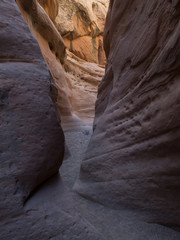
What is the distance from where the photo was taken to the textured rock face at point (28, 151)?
3.25 ft

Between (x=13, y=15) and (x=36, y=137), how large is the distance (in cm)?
152

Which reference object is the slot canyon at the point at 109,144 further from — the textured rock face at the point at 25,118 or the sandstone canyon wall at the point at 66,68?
the sandstone canyon wall at the point at 66,68

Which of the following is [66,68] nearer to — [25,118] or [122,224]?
[25,118]

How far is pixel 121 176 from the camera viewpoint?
165 cm

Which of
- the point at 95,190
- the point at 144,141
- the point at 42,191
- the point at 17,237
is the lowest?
the point at 95,190

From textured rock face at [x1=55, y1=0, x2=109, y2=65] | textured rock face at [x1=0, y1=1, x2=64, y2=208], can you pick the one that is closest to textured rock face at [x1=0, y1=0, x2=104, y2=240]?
textured rock face at [x1=0, y1=1, x2=64, y2=208]

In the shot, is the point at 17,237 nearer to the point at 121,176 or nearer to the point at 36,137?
the point at 36,137

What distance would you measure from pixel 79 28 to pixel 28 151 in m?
10.7

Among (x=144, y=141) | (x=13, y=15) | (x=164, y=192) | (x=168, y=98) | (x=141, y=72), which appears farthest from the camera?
(x=13, y=15)

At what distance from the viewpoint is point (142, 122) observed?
58.9 inches

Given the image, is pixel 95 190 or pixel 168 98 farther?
pixel 95 190

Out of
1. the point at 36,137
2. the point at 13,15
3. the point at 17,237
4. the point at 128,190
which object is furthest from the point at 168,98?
the point at 13,15

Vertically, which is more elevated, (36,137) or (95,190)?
(36,137)

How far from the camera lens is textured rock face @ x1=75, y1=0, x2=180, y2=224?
4.12 feet
